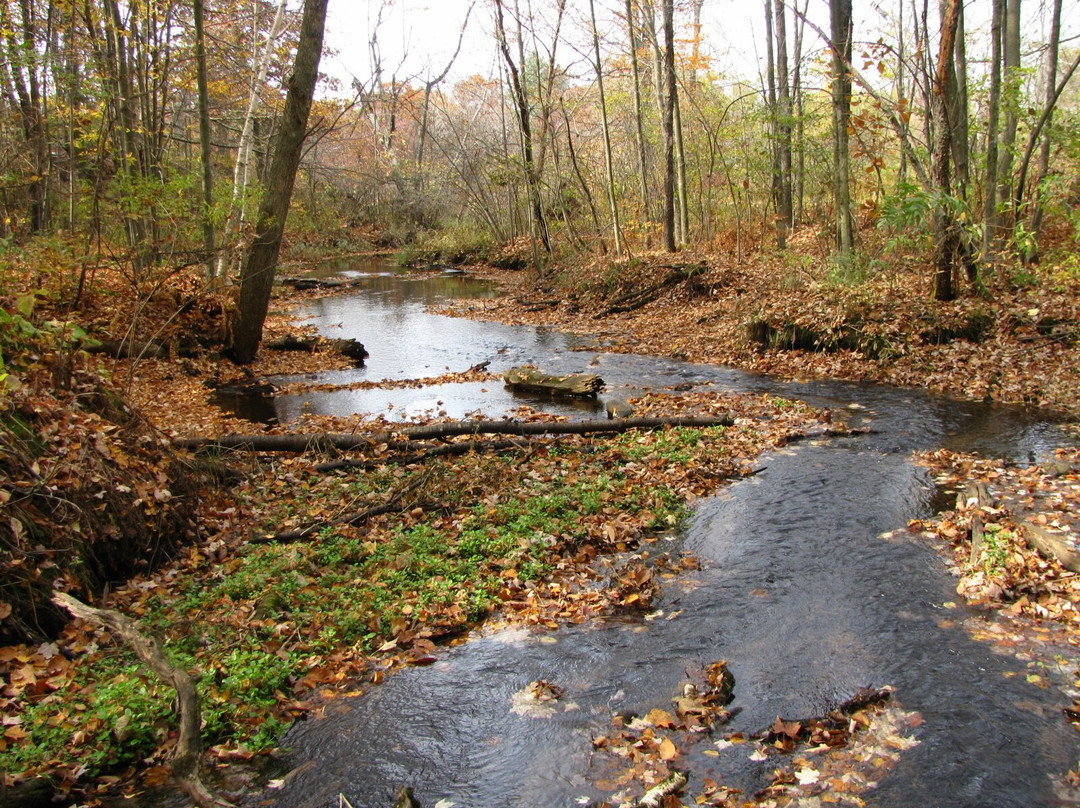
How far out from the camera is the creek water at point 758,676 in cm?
388

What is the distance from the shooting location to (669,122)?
23609 mm

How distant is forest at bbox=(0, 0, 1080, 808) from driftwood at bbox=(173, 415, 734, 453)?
45 millimetres

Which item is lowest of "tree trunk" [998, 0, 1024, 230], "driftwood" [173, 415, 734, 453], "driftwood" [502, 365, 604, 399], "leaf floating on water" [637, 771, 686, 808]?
"leaf floating on water" [637, 771, 686, 808]

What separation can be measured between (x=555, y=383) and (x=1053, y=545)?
27.5 feet

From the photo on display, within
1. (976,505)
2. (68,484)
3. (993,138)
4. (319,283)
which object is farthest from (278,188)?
(319,283)

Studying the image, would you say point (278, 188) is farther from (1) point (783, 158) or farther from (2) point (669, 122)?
(1) point (783, 158)

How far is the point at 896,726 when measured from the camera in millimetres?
4172

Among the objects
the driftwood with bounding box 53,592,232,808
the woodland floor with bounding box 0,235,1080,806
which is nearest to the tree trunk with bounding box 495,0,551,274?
the woodland floor with bounding box 0,235,1080,806

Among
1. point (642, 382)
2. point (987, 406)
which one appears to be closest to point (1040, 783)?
point (987, 406)

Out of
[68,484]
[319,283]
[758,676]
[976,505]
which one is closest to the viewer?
[758,676]

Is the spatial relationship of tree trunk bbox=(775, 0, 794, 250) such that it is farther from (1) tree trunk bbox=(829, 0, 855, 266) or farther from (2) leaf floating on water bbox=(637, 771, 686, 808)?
(2) leaf floating on water bbox=(637, 771, 686, 808)

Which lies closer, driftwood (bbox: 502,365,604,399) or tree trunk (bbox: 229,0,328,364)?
driftwood (bbox: 502,365,604,399)

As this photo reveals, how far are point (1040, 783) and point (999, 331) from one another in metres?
11.3

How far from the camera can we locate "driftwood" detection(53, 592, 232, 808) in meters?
3.62
